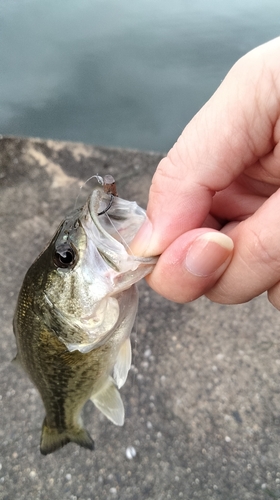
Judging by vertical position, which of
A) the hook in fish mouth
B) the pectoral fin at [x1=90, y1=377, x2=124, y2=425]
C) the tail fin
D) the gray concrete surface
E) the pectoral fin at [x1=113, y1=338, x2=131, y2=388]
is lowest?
Result: the gray concrete surface

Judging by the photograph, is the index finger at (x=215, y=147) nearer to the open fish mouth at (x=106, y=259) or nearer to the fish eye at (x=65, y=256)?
the open fish mouth at (x=106, y=259)

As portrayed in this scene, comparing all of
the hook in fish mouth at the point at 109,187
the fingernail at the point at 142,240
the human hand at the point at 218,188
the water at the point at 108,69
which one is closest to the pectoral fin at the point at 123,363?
the human hand at the point at 218,188

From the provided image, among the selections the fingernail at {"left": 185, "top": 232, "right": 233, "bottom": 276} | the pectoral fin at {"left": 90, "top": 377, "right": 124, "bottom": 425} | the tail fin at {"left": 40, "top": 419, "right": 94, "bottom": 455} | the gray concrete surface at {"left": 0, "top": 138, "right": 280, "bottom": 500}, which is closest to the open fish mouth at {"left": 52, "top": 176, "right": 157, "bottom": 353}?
the fingernail at {"left": 185, "top": 232, "right": 233, "bottom": 276}

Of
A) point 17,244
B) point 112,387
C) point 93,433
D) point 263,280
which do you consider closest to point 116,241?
point 263,280

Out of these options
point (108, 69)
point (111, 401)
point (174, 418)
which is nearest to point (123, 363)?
point (111, 401)

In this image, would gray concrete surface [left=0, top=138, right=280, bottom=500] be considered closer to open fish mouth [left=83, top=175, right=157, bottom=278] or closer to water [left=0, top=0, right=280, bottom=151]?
open fish mouth [left=83, top=175, right=157, bottom=278]
